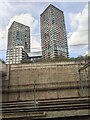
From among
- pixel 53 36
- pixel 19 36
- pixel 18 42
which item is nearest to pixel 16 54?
pixel 18 42

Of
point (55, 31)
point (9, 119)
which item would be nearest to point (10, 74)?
point (55, 31)

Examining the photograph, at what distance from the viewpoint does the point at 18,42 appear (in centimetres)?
1842

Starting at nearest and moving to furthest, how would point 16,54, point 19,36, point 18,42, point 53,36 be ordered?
point 53,36
point 16,54
point 18,42
point 19,36

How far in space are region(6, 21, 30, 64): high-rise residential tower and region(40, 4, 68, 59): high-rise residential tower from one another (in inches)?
76.3

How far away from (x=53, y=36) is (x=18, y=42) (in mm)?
3822

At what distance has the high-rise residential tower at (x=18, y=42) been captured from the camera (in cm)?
1719

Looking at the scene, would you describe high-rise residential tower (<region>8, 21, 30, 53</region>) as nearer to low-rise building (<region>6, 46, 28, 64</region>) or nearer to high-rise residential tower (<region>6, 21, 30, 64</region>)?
high-rise residential tower (<region>6, 21, 30, 64</region>)

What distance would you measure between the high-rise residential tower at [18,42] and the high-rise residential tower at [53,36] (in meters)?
1.94

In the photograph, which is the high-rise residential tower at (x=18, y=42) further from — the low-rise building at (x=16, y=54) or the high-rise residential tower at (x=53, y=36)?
the high-rise residential tower at (x=53, y=36)

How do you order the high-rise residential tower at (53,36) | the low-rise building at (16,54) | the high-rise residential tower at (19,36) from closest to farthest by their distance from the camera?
the high-rise residential tower at (53,36)
the low-rise building at (16,54)
the high-rise residential tower at (19,36)

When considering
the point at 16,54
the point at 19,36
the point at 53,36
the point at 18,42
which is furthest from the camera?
the point at 19,36

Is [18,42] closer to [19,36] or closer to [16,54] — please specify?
[19,36]

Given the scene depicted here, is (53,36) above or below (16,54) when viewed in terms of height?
above

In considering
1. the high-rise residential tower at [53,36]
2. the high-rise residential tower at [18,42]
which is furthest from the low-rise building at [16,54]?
the high-rise residential tower at [53,36]
